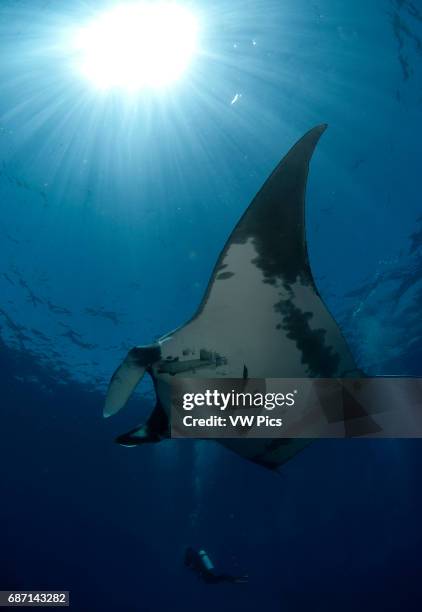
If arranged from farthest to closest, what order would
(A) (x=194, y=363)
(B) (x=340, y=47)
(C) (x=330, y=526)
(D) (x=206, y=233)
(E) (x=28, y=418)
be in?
(C) (x=330, y=526)
(E) (x=28, y=418)
(D) (x=206, y=233)
(B) (x=340, y=47)
(A) (x=194, y=363)

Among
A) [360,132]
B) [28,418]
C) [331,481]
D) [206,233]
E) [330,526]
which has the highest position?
[360,132]

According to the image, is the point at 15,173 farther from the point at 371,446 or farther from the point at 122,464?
the point at 371,446

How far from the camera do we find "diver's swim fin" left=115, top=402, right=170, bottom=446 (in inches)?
174

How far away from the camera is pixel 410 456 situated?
27.2 meters

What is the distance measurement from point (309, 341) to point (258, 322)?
0.66 m

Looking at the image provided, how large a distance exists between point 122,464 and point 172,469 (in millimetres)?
3353

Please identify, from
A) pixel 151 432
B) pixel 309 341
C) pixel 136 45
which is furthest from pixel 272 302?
pixel 136 45

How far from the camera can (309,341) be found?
4758 mm

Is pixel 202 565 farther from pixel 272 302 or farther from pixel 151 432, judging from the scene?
pixel 272 302

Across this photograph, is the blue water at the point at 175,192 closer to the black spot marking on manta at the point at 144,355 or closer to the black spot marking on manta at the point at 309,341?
the black spot marking on manta at the point at 309,341

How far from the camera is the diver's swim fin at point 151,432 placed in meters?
4.42

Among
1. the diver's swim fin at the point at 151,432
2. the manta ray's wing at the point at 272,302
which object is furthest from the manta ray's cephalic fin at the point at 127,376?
the diver's swim fin at the point at 151,432

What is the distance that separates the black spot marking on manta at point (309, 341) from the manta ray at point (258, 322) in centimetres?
1

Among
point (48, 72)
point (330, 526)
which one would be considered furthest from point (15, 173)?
point (330, 526)
